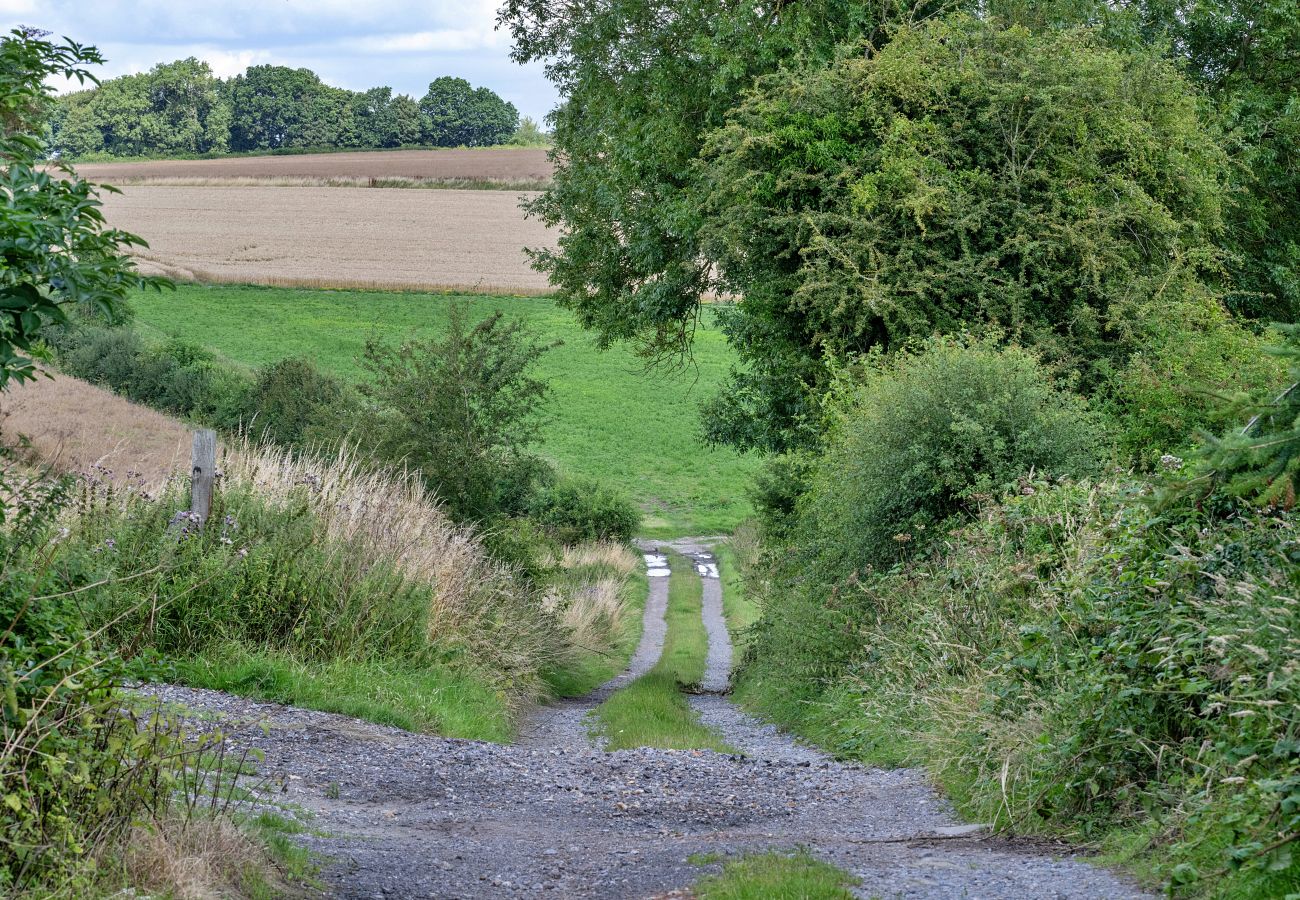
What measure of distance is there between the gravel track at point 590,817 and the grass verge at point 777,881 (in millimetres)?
149

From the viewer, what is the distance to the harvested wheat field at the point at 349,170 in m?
82.3

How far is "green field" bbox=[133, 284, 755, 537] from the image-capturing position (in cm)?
5559

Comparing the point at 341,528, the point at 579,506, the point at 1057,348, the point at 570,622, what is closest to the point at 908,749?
the point at 341,528

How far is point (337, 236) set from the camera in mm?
73938

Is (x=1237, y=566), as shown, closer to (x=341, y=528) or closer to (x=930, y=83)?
(x=341, y=528)

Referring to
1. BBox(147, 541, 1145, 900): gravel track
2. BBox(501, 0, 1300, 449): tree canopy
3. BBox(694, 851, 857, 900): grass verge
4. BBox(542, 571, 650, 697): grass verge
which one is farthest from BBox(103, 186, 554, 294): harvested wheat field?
BBox(694, 851, 857, 900): grass verge

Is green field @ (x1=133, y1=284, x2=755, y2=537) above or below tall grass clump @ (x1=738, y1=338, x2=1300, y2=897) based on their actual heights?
Result: below

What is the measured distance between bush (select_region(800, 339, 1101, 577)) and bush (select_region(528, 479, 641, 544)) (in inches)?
1100

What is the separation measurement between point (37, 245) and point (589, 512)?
40072mm

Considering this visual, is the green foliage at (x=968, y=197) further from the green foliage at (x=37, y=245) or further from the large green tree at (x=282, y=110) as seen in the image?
the large green tree at (x=282, y=110)

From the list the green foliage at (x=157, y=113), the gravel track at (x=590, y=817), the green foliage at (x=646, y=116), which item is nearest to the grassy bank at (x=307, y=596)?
the gravel track at (x=590, y=817)

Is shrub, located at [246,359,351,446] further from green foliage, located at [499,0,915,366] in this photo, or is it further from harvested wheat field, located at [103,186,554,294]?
harvested wheat field, located at [103,186,554,294]

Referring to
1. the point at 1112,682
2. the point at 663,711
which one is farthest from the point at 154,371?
the point at 1112,682

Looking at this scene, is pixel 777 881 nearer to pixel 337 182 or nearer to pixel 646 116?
pixel 646 116
